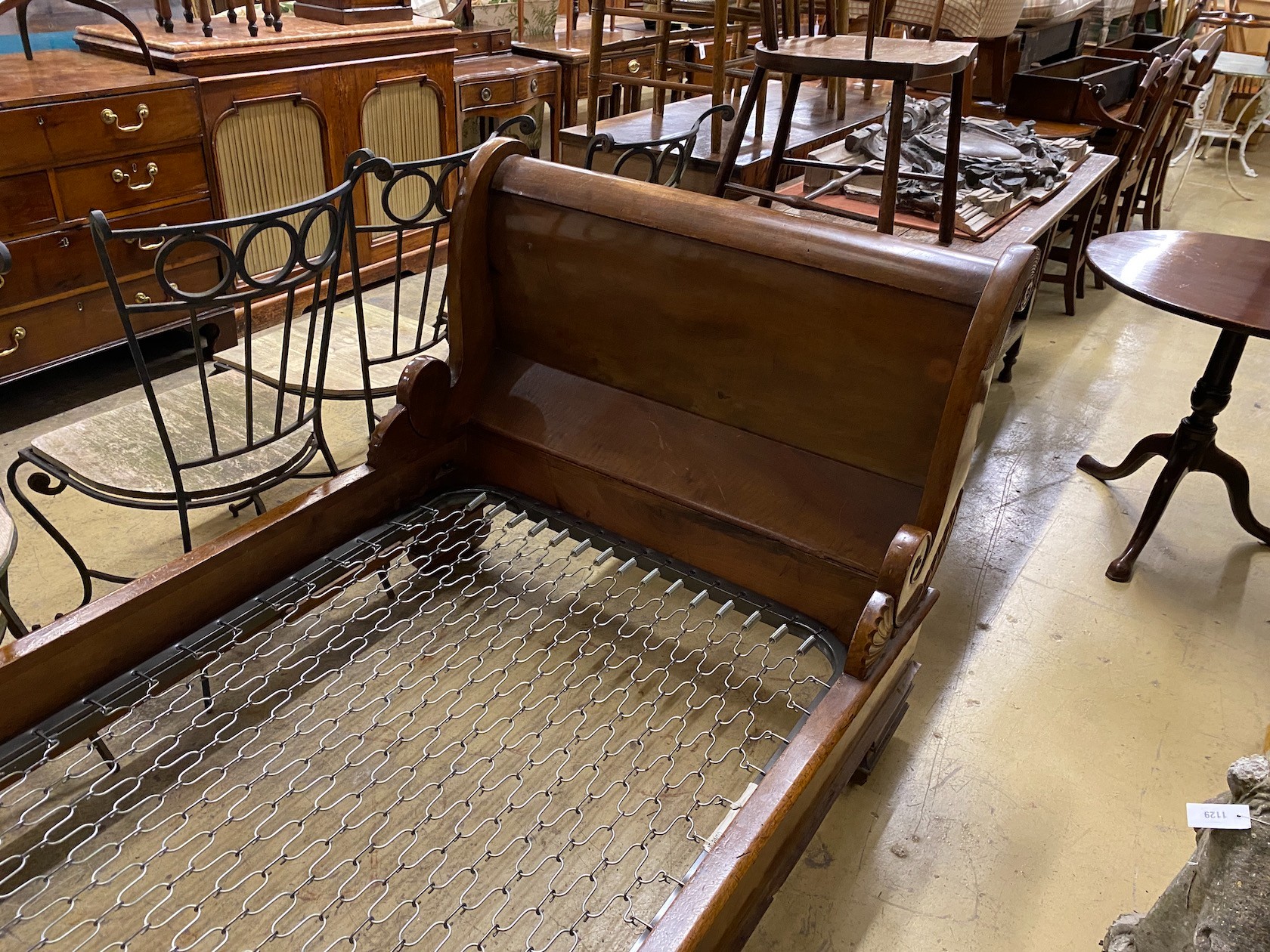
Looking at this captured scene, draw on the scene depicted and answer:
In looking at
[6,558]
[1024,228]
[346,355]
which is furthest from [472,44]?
[6,558]

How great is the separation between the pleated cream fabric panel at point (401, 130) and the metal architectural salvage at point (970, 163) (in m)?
1.56

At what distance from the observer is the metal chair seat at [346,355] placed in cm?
214

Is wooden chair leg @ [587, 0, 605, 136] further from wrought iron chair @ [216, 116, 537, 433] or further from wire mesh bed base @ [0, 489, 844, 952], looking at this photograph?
wire mesh bed base @ [0, 489, 844, 952]

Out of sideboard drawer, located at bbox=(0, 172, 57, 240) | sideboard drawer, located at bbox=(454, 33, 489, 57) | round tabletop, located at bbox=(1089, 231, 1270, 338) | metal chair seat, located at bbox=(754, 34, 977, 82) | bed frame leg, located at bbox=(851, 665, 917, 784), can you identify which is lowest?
bed frame leg, located at bbox=(851, 665, 917, 784)

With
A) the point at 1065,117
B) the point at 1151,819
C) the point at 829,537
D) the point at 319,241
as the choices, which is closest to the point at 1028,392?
the point at 1065,117

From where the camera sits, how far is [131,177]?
2.82 meters

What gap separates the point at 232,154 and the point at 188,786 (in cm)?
219

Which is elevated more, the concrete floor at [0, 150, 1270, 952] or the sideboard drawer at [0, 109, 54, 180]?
the sideboard drawer at [0, 109, 54, 180]

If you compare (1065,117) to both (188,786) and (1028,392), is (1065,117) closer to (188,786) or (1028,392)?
(1028,392)

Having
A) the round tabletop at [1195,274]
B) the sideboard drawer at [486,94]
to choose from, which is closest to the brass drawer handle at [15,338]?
the sideboard drawer at [486,94]

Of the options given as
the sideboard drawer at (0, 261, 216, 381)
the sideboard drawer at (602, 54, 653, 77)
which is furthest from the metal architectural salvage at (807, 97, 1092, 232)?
the sideboard drawer at (0, 261, 216, 381)

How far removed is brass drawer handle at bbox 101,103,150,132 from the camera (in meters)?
2.68

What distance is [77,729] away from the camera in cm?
134

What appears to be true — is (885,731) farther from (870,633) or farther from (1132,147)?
(1132,147)
